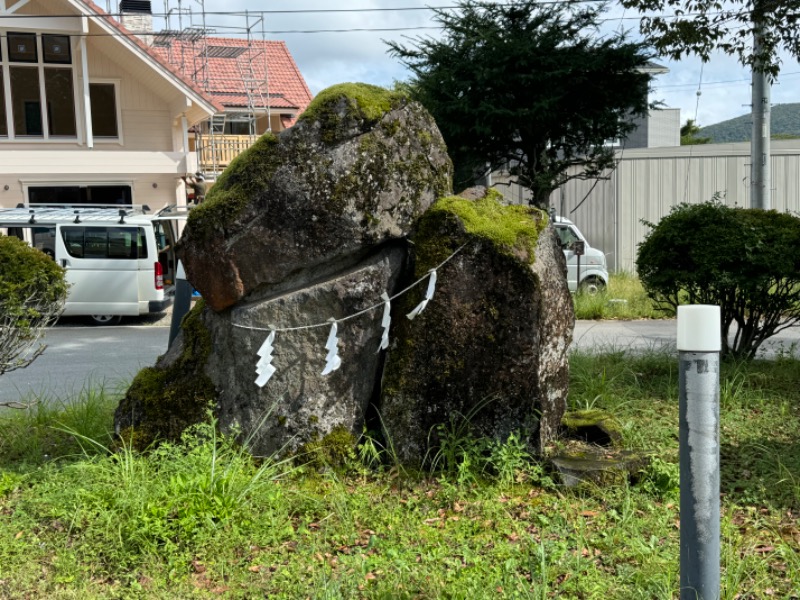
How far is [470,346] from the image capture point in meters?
5.37

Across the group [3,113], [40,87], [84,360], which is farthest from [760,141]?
[3,113]

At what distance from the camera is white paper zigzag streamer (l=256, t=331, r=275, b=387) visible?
5.15 m

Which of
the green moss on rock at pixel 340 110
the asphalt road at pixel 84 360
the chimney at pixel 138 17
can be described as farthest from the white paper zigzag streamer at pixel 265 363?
the chimney at pixel 138 17

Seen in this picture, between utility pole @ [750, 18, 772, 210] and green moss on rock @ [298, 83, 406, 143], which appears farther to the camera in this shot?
utility pole @ [750, 18, 772, 210]

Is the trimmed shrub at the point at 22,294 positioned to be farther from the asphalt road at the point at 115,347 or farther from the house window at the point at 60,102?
the house window at the point at 60,102

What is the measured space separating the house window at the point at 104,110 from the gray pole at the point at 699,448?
21.6 m

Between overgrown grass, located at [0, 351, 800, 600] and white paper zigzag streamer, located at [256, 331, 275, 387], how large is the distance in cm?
47

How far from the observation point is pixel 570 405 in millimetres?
6648

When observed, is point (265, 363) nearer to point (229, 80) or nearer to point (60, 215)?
→ point (60, 215)

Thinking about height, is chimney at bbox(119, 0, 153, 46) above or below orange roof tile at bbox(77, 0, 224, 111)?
above

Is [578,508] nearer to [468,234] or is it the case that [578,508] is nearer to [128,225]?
[468,234]

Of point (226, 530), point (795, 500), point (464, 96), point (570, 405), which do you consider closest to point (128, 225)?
point (464, 96)

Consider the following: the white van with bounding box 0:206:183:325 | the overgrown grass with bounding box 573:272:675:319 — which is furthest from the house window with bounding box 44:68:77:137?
the overgrown grass with bounding box 573:272:675:319

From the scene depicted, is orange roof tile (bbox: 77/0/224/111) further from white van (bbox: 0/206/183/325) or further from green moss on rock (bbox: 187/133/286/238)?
green moss on rock (bbox: 187/133/286/238)
